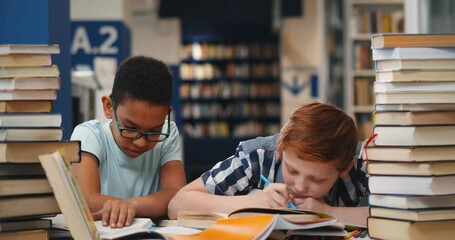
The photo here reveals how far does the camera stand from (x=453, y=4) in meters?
4.12

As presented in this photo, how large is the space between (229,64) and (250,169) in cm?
1283

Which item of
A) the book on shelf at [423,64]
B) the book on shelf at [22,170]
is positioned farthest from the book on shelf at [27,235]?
the book on shelf at [423,64]

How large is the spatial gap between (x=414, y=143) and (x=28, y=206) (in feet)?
2.54

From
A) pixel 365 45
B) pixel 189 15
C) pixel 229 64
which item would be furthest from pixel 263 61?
pixel 365 45

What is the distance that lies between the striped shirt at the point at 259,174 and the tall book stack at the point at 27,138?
0.59m

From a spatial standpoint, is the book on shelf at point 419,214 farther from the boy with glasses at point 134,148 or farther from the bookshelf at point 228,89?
the bookshelf at point 228,89

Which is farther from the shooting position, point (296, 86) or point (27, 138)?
point (296, 86)

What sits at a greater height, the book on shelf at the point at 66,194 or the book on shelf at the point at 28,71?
the book on shelf at the point at 28,71

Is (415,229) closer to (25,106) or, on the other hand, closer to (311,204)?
(311,204)

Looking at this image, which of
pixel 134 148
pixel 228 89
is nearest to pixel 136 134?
pixel 134 148

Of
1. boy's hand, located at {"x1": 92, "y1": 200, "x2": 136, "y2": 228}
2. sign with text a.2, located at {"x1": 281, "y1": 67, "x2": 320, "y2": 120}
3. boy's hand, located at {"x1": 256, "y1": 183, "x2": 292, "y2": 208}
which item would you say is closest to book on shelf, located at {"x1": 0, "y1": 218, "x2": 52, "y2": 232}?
boy's hand, located at {"x1": 92, "y1": 200, "x2": 136, "y2": 228}

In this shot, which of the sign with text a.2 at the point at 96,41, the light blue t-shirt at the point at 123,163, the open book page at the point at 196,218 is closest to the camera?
the open book page at the point at 196,218

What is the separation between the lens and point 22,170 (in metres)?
1.55

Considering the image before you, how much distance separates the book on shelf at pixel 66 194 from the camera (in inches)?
56.1
